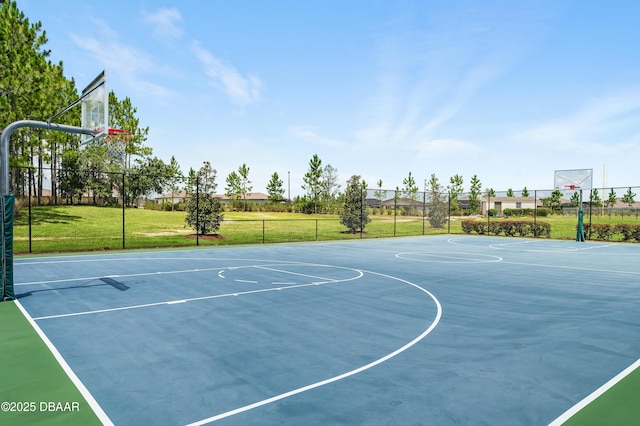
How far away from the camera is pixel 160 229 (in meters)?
30.1

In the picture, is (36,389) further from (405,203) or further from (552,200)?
(552,200)

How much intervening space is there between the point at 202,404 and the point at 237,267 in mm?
8473

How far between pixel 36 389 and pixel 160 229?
2799cm

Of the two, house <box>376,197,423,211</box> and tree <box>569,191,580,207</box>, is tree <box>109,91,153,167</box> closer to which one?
house <box>376,197,423,211</box>

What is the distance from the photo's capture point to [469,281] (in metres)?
9.80

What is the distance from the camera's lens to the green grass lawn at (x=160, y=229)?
21250 millimetres

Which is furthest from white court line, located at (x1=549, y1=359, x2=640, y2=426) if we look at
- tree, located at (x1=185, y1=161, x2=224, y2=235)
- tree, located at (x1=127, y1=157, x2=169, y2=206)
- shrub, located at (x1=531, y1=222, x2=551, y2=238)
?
tree, located at (x1=127, y1=157, x2=169, y2=206)

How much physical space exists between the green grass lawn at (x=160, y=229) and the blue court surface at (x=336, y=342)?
35.6ft

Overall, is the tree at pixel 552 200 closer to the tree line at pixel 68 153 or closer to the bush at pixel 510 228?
the tree line at pixel 68 153

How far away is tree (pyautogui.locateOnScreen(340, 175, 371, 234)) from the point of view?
83.3ft

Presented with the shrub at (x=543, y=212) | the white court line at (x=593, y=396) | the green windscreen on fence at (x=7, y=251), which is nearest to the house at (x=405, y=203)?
the shrub at (x=543, y=212)

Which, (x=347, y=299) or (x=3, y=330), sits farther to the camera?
(x=347, y=299)

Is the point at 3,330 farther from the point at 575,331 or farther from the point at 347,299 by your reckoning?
the point at 575,331

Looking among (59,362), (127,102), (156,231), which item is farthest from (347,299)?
(127,102)
